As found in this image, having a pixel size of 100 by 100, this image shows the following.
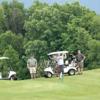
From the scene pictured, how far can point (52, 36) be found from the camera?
65125 mm

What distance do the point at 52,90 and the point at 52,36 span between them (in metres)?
41.6

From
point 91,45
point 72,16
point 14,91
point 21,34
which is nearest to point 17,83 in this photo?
point 14,91

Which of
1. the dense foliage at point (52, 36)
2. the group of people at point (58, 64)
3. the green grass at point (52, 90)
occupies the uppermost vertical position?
the dense foliage at point (52, 36)

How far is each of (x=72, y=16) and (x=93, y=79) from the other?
1496 inches

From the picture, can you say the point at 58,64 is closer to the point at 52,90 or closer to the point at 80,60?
the point at 80,60

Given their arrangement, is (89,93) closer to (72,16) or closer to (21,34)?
(72,16)

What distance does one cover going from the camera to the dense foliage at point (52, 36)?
62.7 meters

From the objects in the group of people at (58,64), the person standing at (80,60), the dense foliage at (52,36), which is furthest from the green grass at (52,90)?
the dense foliage at (52,36)

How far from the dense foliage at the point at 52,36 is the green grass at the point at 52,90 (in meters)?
33.0

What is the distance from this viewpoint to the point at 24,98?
68.9 feet

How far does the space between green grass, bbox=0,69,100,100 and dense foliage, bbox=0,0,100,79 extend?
33026 mm

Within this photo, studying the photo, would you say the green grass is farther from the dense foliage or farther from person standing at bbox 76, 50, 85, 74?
the dense foliage

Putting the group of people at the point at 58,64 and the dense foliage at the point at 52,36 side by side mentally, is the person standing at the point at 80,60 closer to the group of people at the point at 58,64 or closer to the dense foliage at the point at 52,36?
the group of people at the point at 58,64

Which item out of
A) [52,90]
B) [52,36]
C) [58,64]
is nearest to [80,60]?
[58,64]
